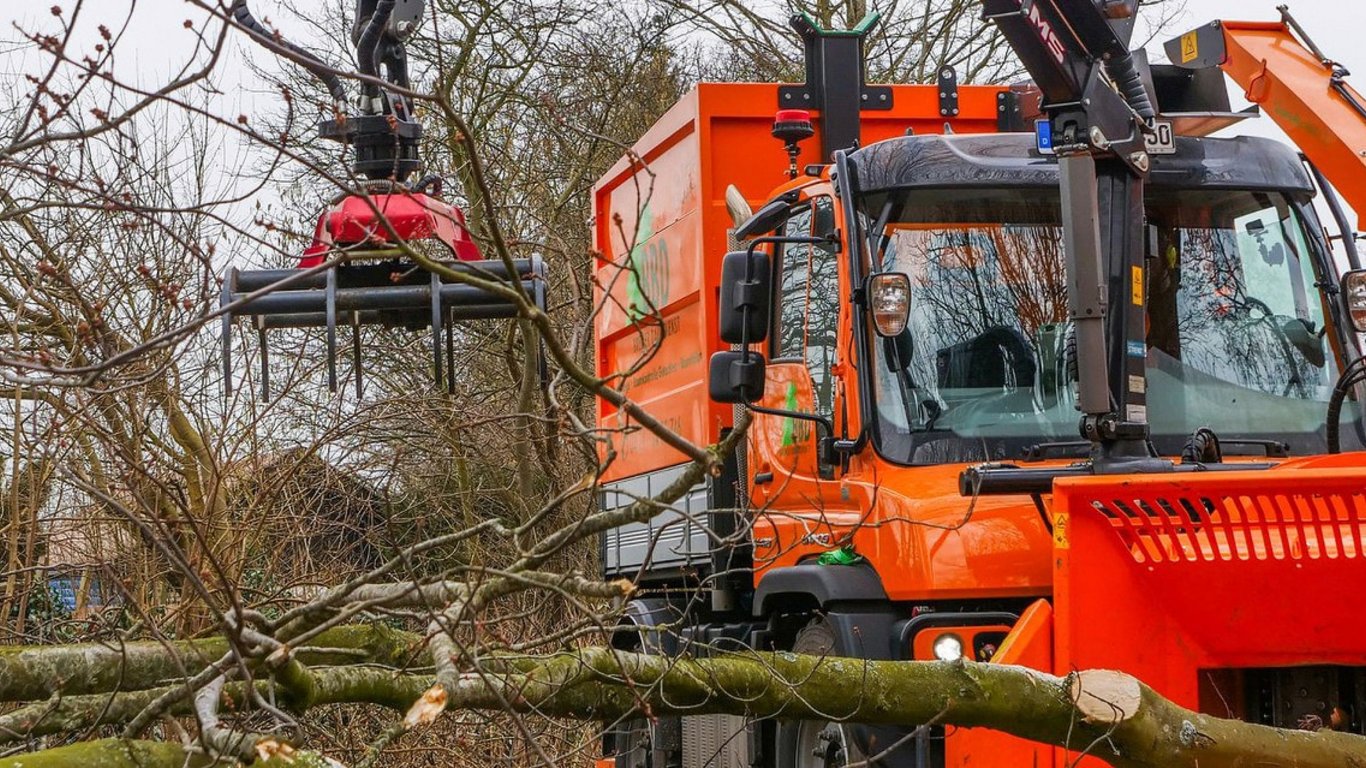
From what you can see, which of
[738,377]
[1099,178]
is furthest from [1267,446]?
[738,377]

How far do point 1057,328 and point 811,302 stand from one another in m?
0.97

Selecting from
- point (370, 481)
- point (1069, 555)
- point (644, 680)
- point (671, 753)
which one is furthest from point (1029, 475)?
point (370, 481)

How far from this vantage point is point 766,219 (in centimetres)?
679

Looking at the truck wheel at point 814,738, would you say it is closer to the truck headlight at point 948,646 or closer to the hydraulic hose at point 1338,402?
the truck headlight at point 948,646

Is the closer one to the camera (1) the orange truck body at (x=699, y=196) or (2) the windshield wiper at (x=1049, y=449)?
(2) the windshield wiper at (x=1049, y=449)

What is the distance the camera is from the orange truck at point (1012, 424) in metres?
4.86

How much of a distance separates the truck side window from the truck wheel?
2.67ft

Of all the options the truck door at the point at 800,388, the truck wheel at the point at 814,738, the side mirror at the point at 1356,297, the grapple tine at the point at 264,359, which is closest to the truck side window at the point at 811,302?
the truck door at the point at 800,388

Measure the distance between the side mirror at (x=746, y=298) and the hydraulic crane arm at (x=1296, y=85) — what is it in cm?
195

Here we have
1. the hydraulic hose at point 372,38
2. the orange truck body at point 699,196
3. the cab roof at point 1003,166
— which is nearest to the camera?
the cab roof at point 1003,166

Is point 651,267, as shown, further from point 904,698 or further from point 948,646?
point 904,698

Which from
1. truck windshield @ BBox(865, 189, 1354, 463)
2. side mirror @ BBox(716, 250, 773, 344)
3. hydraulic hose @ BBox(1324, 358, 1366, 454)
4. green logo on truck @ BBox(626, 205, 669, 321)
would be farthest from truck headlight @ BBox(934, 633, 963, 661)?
green logo on truck @ BBox(626, 205, 669, 321)

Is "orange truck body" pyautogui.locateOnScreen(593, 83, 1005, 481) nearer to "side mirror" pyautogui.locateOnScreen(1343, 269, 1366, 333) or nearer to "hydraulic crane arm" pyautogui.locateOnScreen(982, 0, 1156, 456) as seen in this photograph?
"hydraulic crane arm" pyautogui.locateOnScreen(982, 0, 1156, 456)

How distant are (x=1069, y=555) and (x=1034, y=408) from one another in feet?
3.24
